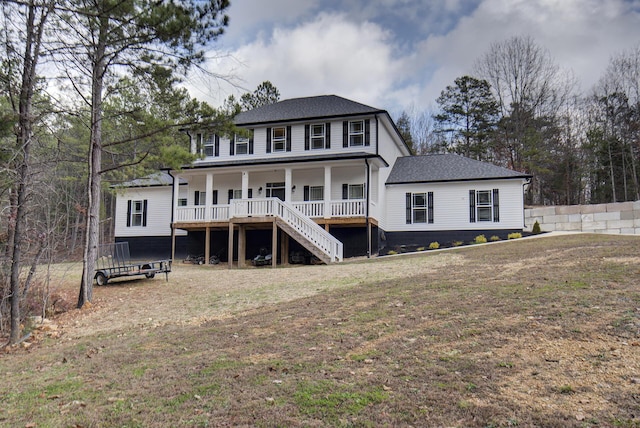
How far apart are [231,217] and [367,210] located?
5.49 metres

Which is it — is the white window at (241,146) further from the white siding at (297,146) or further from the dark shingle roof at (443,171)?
the dark shingle roof at (443,171)

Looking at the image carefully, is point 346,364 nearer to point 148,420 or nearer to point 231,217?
point 148,420

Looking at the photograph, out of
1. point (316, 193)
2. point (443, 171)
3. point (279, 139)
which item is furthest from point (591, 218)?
point (279, 139)

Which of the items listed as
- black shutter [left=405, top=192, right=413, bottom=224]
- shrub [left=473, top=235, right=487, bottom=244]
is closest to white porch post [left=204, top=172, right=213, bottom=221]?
black shutter [left=405, top=192, right=413, bottom=224]

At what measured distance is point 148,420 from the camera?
169 inches

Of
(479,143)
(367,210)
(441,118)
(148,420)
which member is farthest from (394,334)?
(441,118)

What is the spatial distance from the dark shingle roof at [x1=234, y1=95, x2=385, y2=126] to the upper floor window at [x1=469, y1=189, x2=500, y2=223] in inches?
228

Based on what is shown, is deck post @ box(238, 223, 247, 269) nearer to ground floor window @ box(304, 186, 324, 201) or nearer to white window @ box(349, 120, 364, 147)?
ground floor window @ box(304, 186, 324, 201)

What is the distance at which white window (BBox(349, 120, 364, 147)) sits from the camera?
20.8 metres

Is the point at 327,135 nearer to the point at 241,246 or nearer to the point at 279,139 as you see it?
the point at 279,139

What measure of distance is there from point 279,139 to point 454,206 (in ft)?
28.6

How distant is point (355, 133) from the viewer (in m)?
20.9

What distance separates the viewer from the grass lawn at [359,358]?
4.17 m

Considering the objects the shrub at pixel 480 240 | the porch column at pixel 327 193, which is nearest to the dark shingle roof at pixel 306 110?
the porch column at pixel 327 193
